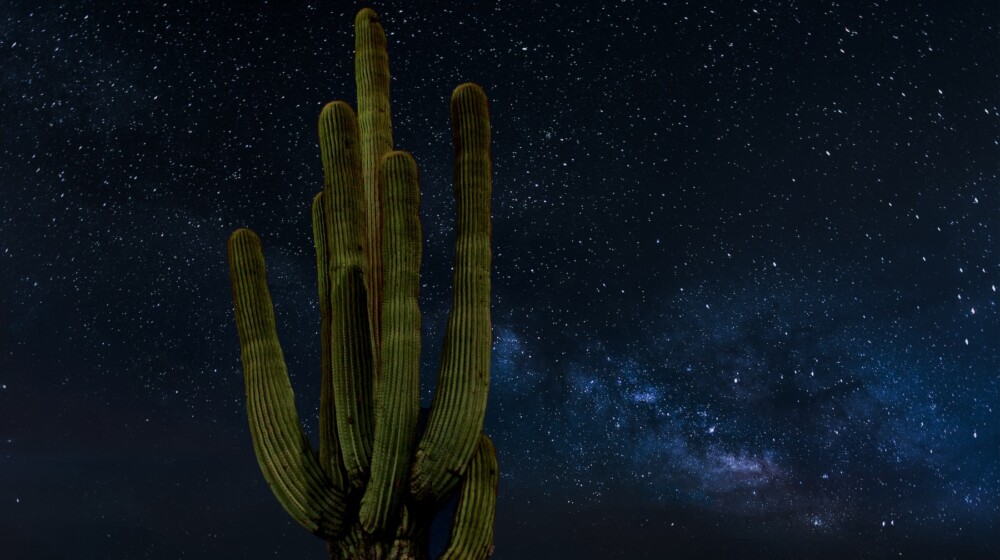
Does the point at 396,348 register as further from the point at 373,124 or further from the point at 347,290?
the point at 373,124

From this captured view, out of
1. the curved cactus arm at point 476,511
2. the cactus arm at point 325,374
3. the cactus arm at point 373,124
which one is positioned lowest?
the curved cactus arm at point 476,511

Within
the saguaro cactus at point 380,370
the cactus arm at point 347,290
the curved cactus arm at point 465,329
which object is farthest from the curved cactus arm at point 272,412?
the curved cactus arm at point 465,329

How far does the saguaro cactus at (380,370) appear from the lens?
201 inches

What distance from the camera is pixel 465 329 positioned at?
5203 mm

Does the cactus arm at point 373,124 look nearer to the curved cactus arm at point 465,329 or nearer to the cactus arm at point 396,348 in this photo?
the cactus arm at point 396,348

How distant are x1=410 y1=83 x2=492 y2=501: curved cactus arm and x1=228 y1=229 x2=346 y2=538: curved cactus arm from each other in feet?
2.13

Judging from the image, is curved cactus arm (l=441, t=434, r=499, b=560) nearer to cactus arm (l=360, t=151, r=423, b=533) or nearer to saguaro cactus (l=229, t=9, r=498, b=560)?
saguaro cactus (l=229, t=9, r=498, b=560)

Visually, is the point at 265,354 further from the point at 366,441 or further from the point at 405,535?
the point at 405,535

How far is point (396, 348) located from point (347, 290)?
0.59 metres

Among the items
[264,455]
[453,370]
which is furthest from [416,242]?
[264,455]

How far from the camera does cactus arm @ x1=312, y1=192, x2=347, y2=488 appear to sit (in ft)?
17.6

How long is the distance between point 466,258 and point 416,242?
1.10ft

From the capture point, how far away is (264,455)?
5.34 m

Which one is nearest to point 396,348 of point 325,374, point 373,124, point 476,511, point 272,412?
point 325,374
